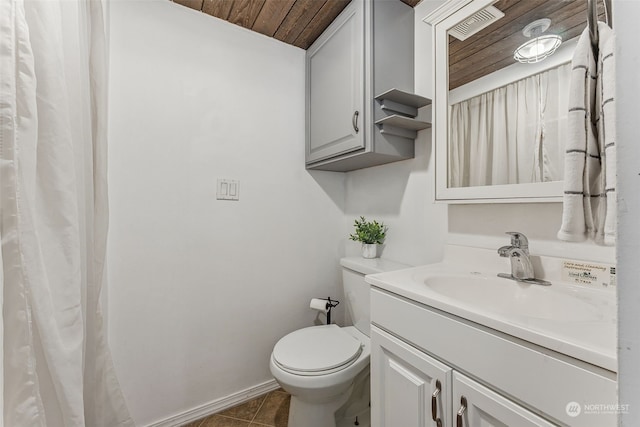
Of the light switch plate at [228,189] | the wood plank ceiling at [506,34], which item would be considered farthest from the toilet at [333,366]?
the wood plank ceiling at [506,34]

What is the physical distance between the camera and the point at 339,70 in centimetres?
141

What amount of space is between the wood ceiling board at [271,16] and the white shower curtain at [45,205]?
2.35ft

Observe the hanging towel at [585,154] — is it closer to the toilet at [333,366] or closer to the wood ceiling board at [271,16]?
the toilet at [333,366]

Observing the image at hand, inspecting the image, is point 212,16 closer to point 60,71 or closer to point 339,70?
point 339,70

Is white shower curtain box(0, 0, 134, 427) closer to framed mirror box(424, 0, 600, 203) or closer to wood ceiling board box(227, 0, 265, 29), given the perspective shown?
wood ceiling board box(227, 0, 265, 29)

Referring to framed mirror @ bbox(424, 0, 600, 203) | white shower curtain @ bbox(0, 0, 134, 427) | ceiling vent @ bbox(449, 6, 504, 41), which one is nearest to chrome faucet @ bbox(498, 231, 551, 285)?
framed mirror @ bbox(424, 0, 600, 203)

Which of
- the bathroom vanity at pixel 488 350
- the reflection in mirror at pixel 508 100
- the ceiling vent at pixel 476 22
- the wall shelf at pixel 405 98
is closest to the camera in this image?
the bathroom vanity at pixel 488 350

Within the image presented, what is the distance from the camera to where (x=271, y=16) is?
1.41m

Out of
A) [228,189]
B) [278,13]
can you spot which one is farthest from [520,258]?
[278,13]

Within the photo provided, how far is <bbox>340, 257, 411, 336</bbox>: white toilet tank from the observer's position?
1.35 metres

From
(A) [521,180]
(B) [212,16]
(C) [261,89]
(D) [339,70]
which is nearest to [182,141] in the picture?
(C) [261,89]

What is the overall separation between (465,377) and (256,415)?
1194 millimetres

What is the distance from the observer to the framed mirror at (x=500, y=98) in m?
0.83

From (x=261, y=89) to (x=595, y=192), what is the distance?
151 centimetres
